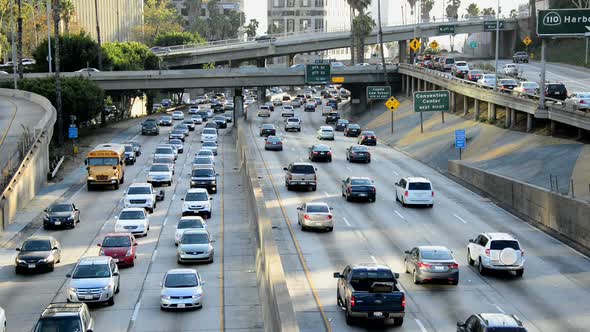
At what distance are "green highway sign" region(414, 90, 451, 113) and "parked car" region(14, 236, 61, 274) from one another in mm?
52896

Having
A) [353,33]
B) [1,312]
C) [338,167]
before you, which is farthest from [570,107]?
[353,33]

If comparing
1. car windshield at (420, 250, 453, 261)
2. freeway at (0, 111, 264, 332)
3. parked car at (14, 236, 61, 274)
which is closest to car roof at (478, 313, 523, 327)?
freeway at (0, 111, 264, 332)

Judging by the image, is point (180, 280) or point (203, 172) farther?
point (203, 172)

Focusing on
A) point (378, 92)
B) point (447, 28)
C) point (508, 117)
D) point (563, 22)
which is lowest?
point (508, 117)

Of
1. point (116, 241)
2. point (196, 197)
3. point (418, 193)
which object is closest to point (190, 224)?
point (116, 241)

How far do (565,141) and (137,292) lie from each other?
3751cm

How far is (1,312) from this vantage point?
28453 mm

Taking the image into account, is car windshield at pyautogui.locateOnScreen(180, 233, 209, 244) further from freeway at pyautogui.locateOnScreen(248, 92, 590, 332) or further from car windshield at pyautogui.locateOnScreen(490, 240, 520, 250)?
car windshield at pyautogui.locateOnScreen(490, 240, 520, 250)

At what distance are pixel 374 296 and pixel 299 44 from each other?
122173mm

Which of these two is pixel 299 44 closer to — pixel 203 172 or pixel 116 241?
pixel 203 172

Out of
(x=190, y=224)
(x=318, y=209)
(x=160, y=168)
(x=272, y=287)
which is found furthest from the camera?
(x=160, y=168)

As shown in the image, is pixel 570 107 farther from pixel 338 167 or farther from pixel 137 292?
pixel 137 292

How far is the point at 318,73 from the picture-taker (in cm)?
11075

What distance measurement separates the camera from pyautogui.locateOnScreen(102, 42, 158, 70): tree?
134 m
